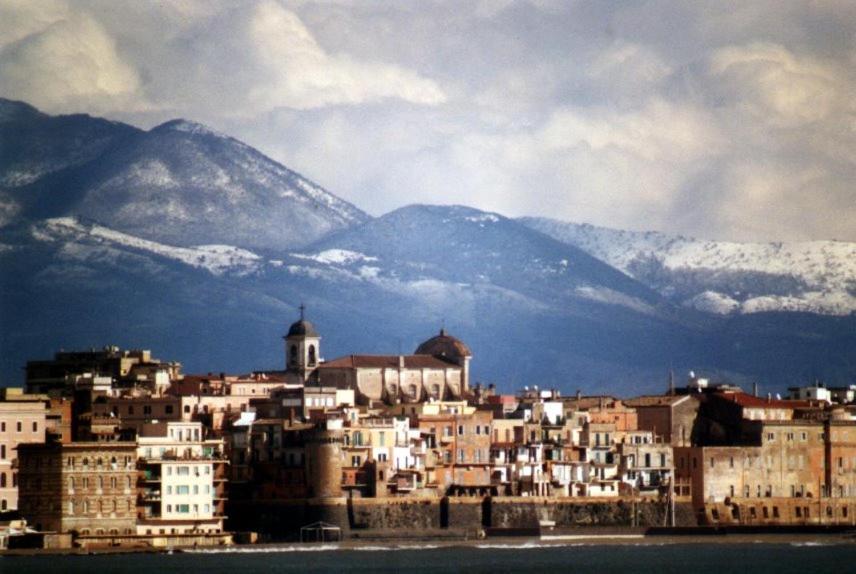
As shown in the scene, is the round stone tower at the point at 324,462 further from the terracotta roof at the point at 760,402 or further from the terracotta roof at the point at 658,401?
the terracotta roof at the point at 760,402

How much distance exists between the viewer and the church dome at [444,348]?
158000 mm

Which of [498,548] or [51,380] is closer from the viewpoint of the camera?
[498,548]

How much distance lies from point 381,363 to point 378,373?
0.86m

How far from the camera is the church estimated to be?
493 feet

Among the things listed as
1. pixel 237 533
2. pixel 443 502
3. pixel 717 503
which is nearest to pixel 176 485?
pixel 237 533

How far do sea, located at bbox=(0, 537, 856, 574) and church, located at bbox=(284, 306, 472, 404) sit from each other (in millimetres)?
23757

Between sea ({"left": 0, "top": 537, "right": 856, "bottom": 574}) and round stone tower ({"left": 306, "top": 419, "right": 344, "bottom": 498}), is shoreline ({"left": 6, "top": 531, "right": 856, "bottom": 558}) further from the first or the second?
round stone tower ({"left": 306, "top": 419, "right": 344, "bottom": 498})

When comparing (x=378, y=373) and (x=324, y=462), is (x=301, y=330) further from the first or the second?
(x=324, y=462)

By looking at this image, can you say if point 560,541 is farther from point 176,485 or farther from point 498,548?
point 176,485

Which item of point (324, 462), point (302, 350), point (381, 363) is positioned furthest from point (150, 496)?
point (381, 363)

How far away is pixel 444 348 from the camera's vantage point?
522 feet

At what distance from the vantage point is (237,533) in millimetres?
122062

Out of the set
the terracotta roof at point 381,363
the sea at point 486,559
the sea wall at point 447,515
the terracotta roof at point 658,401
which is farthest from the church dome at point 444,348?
the sea at point 486,559

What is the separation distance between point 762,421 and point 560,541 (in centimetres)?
1824
